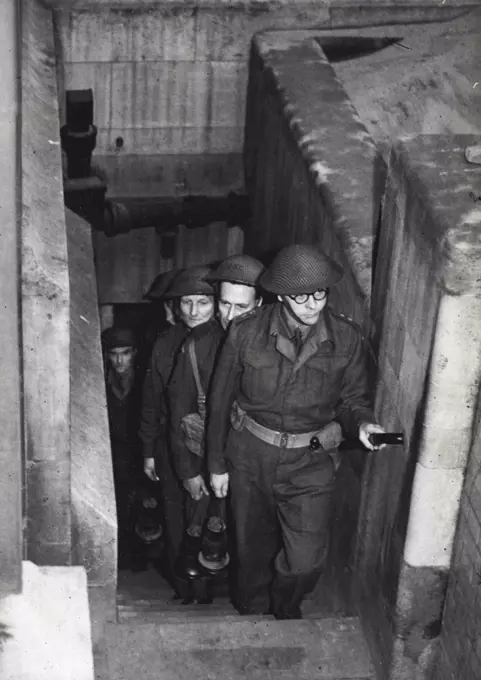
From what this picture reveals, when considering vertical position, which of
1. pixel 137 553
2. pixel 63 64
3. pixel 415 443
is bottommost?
pixel 137 553

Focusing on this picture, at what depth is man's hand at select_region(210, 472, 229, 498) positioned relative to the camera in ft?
20.8

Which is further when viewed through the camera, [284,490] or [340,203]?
[340,203]

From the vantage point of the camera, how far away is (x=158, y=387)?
7.13m

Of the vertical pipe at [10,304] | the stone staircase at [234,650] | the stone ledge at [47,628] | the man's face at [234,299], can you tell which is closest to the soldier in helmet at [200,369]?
the man's face at [234,299]

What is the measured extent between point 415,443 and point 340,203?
248cm

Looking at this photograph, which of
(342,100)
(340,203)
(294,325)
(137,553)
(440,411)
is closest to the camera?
(440,411)

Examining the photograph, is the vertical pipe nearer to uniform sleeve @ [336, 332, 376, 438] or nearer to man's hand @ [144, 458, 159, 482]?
uniform sleeve @ [336, 332, 376, 438]

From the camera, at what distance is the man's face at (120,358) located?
795 cm

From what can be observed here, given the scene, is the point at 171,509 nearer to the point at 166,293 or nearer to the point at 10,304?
the point at 166,293

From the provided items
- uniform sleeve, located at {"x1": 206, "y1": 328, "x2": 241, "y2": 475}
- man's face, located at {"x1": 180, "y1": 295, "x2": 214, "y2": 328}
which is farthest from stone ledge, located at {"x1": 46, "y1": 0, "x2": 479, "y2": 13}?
uniform sleeve, located at {"x1": 206, "y1": 328, "x2": 241, "y2": 475}

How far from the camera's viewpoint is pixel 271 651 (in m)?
6.16

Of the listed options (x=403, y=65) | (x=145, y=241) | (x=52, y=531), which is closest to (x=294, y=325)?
(x=52, y=531)

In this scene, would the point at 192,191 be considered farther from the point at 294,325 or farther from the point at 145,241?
the point at 294,325

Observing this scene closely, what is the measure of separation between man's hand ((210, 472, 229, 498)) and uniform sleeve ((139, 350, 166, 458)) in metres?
0.92
